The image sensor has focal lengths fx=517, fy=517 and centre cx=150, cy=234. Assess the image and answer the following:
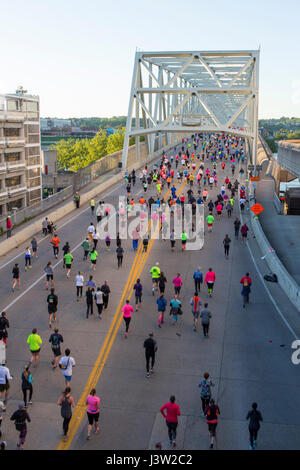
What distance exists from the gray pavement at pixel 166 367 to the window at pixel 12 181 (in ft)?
69.4

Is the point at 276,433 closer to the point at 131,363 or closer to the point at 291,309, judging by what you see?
the point at 131,363

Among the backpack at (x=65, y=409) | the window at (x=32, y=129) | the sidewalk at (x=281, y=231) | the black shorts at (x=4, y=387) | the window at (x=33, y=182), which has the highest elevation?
the window at (x=32, y=129)

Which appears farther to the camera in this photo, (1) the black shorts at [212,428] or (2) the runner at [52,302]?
(2) the runner at [52,302]

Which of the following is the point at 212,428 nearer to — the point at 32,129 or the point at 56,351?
the point at 56,351

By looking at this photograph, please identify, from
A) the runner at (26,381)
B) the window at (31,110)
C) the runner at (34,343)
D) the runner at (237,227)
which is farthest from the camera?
the window at (31,110)

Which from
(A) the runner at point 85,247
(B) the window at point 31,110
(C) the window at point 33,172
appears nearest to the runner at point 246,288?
(A) the runner at point 85,247

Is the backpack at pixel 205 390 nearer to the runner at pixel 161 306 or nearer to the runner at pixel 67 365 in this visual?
the runner at pixel 67 365

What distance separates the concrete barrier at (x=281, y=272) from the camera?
19413mm

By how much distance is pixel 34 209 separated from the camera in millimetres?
34000

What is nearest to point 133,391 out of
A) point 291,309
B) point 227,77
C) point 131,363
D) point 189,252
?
point 131,363

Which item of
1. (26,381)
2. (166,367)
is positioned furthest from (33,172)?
(26,381)

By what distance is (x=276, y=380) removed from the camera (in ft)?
44.1

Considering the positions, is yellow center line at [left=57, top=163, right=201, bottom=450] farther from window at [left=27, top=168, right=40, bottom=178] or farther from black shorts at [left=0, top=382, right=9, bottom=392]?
window at [left=27, top=168, right=40, bottom=178]
